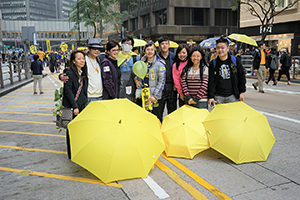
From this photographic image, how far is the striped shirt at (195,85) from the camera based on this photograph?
5512 mm

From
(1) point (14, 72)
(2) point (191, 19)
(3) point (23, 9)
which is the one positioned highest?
(3) point (23, 9)

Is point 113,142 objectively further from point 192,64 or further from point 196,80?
point 192,64

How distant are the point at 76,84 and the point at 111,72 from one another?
66cm

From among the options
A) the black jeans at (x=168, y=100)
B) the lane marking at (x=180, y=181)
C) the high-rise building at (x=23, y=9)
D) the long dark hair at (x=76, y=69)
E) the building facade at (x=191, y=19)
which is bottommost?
the lane marking at (x=180, y=181)

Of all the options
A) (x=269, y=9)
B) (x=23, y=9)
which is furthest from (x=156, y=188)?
(x=23, y=9)

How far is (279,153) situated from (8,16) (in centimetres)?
15664

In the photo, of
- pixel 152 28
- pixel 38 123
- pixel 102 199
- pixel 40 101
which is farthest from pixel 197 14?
pixel 102 199

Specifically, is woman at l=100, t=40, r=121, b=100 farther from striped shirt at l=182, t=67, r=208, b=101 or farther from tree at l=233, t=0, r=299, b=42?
tree at l=233, t=0, r=299, b=42

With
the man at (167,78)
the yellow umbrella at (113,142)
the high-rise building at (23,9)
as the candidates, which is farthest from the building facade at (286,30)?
the high-rise building at (23,9)

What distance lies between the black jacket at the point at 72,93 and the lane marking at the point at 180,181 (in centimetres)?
169

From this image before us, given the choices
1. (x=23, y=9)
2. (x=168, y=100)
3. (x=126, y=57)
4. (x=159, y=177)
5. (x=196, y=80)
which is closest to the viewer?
(x=159, y=177)

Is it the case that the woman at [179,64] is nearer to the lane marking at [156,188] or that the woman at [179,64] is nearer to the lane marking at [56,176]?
the lane marking at [156,188]

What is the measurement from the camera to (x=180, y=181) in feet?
13.7

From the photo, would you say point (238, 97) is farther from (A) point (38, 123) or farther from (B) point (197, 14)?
(B) point (197, 14)
